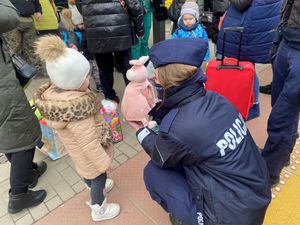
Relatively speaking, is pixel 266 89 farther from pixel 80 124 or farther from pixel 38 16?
pixel 38 16

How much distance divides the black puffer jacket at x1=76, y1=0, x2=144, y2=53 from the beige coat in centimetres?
131

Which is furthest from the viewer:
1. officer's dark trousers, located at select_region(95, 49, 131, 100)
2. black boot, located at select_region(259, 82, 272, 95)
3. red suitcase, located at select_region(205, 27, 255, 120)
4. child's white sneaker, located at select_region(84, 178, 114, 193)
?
black boot, located at select_region(259, 82, 272, 95)

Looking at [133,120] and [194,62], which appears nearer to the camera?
[194,62]

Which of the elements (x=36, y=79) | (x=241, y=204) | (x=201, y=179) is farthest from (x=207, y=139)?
(x=36, y=79)

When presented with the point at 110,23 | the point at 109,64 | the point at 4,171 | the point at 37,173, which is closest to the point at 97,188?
the point at 37,173

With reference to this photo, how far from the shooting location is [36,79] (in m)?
4.84

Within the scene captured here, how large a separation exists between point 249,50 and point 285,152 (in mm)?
1203

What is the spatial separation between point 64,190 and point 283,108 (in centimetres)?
194

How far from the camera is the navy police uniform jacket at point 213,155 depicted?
5.13ft

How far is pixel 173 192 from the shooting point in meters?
1.83

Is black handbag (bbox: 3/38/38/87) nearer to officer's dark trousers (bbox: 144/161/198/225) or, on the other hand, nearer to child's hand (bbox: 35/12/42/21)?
officer's dark trousers (bbox: 144/161/198/225)

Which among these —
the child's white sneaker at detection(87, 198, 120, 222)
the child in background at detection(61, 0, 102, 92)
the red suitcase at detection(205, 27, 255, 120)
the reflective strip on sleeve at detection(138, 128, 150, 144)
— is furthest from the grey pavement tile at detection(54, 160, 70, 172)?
the child in background at detection(61, 0, 102, 92)

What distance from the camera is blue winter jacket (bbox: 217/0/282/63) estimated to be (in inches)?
111

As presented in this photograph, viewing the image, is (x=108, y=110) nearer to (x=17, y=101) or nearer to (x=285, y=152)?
(x=17, y=101)
